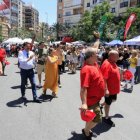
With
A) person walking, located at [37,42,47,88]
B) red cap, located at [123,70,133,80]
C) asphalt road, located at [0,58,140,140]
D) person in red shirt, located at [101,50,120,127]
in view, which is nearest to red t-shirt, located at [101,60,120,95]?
person in red shirt, located at [101,50,120,127]

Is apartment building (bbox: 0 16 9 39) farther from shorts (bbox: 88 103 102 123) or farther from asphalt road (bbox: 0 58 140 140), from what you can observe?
shorts (bbox: 88 103 102 123)

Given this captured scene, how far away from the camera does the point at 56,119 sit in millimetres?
7359

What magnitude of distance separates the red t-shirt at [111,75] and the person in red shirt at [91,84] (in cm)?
94

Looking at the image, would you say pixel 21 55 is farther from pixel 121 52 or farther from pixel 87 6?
pixel 87 6

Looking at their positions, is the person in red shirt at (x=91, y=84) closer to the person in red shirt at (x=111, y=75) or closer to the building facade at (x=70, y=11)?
the person in red shirt at (x=111, y=75)

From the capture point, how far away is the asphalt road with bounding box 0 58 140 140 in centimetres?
617

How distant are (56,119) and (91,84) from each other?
2346 millimetres

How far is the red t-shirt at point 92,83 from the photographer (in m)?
5.12

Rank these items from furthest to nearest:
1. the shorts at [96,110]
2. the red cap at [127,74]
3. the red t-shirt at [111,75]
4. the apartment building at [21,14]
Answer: the apartment building at [21,14] < the red cap at [127,74] < the red t-shirt at [111,75] < the shorts at [96,110]

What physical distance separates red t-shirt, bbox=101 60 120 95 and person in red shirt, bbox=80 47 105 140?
938mm

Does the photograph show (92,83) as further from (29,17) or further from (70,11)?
(29,17)

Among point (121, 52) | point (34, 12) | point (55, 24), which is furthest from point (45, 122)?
point (34, 12)

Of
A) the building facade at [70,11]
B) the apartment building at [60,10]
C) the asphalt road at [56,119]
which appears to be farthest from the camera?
the apartment building at [60,10]

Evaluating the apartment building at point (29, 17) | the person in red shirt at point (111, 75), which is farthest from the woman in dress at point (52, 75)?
the apartment building at point (29, 17)
